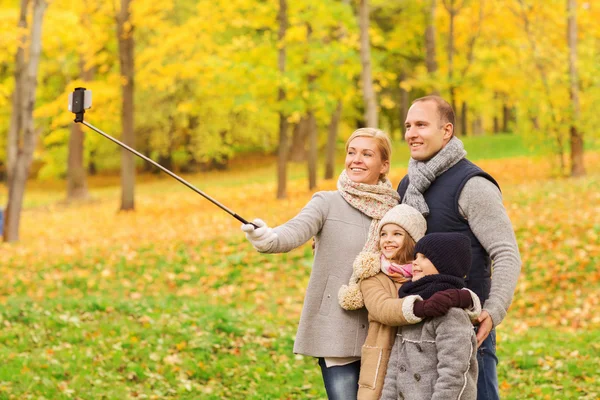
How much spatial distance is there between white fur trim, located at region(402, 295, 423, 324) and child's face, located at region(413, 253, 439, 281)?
11 cm

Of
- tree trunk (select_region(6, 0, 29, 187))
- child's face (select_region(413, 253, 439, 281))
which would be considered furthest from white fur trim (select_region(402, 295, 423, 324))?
tree trunk (select_region(6, 0, 29, 187))

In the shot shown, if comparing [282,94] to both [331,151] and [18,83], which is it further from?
[331,151]

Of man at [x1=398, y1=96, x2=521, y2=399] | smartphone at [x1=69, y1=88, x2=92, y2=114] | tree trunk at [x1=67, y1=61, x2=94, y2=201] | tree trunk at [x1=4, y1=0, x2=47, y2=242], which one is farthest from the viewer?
tree trunk at [x1=67, y1=61, x2=94, y2=201]

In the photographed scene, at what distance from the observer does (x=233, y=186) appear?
1121 inches

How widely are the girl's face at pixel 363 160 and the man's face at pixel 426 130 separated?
0.17 metres

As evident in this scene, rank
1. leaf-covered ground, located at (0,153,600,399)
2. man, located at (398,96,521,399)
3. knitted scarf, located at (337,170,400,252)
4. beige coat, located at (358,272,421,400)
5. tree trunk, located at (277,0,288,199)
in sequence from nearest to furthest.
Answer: beige coat, located at (358,272,421,400) → man, located at (398,96,521,399) → knitted scarf, located at (337,170,400,252) → leaf-covered ground, located at (0,153,600,399) → tree trunk, located at (277,0,288,199)

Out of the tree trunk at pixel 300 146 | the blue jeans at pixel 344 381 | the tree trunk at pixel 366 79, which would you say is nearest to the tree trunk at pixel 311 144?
the tree trunk at pixel 366 79

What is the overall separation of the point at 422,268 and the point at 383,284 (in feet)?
0.84

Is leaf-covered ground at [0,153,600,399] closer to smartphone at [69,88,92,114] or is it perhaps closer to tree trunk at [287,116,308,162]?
smartphone at [69,88,92,114]

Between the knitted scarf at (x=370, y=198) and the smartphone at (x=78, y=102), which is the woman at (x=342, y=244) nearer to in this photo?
the knitted scarf at (x=370, y=198)

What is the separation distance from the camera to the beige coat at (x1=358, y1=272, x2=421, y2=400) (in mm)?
3244

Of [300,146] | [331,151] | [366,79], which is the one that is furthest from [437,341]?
[300,146]

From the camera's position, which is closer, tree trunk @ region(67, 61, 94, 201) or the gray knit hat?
the gray knit hat

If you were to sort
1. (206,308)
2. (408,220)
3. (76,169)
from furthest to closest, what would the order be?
(76,169) < (206,308) < (408,220)
